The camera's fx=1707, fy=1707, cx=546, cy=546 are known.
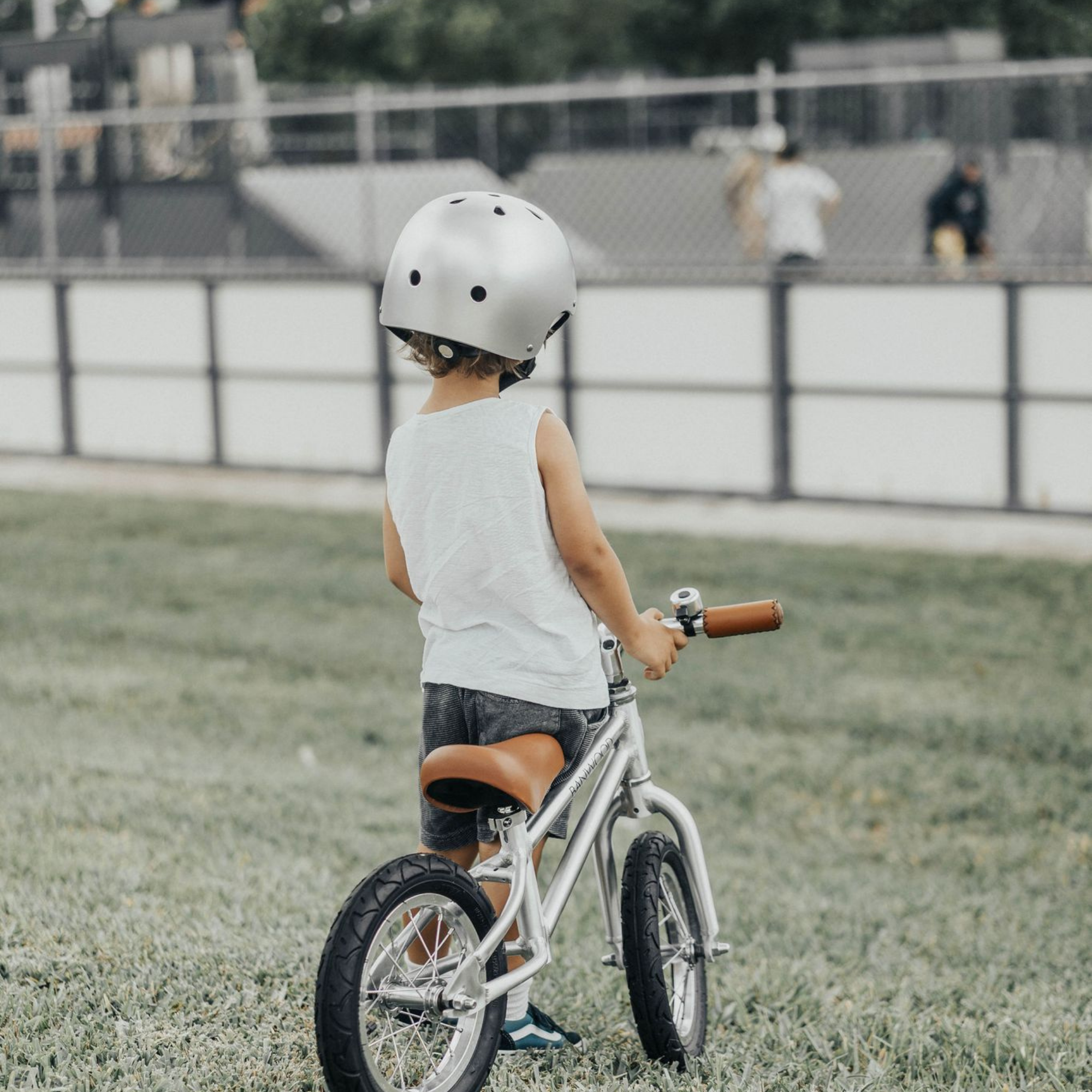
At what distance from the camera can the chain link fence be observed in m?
10.8

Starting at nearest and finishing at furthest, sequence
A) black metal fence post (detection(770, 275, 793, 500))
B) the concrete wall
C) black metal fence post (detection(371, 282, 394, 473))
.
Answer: the concrete wall < black metal fence post (detection(770, 275, 793, 500)) < black metal fence post (detection(371, 282, 394, 473))

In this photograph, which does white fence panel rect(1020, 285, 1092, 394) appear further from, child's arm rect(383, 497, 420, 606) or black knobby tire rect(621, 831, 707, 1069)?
child's arm rect(383, 497, 420, 606)

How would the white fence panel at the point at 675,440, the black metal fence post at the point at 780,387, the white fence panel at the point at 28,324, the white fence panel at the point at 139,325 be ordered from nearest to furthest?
the black metal fence post at the point at 780,387, the white fence panel at the point at 675,440, the white fence panel at the point at 139,325, the white fence panel at the point at 28,324

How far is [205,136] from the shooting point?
13820mm

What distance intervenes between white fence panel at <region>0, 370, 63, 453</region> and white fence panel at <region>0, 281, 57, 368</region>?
0.39ft

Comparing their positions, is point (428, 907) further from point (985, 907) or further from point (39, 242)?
point (39, 242)

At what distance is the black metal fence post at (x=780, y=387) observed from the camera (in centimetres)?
1016

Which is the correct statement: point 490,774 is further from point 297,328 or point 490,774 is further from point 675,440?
point 297,328

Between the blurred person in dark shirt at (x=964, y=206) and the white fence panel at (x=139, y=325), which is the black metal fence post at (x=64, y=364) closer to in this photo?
the white fence panel at (x=139, y=325)

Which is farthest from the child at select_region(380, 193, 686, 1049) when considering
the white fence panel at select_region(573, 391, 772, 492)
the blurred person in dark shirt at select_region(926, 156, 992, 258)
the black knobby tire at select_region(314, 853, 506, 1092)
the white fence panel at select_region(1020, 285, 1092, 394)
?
the blurred person in dark shirt at select_region(926, 156, 992, 258)

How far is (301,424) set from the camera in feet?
39.0

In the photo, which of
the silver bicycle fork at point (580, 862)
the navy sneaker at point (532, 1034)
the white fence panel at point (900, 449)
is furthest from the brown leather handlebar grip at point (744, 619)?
the white fence panel at point (900, 449)

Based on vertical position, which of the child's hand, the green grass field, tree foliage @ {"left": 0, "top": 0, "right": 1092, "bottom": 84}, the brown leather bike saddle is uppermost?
tree foliage @ {"left": 0, "top": 0, "right": 1092, "bottom": 84}

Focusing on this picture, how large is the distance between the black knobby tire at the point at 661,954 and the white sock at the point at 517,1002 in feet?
0.60
